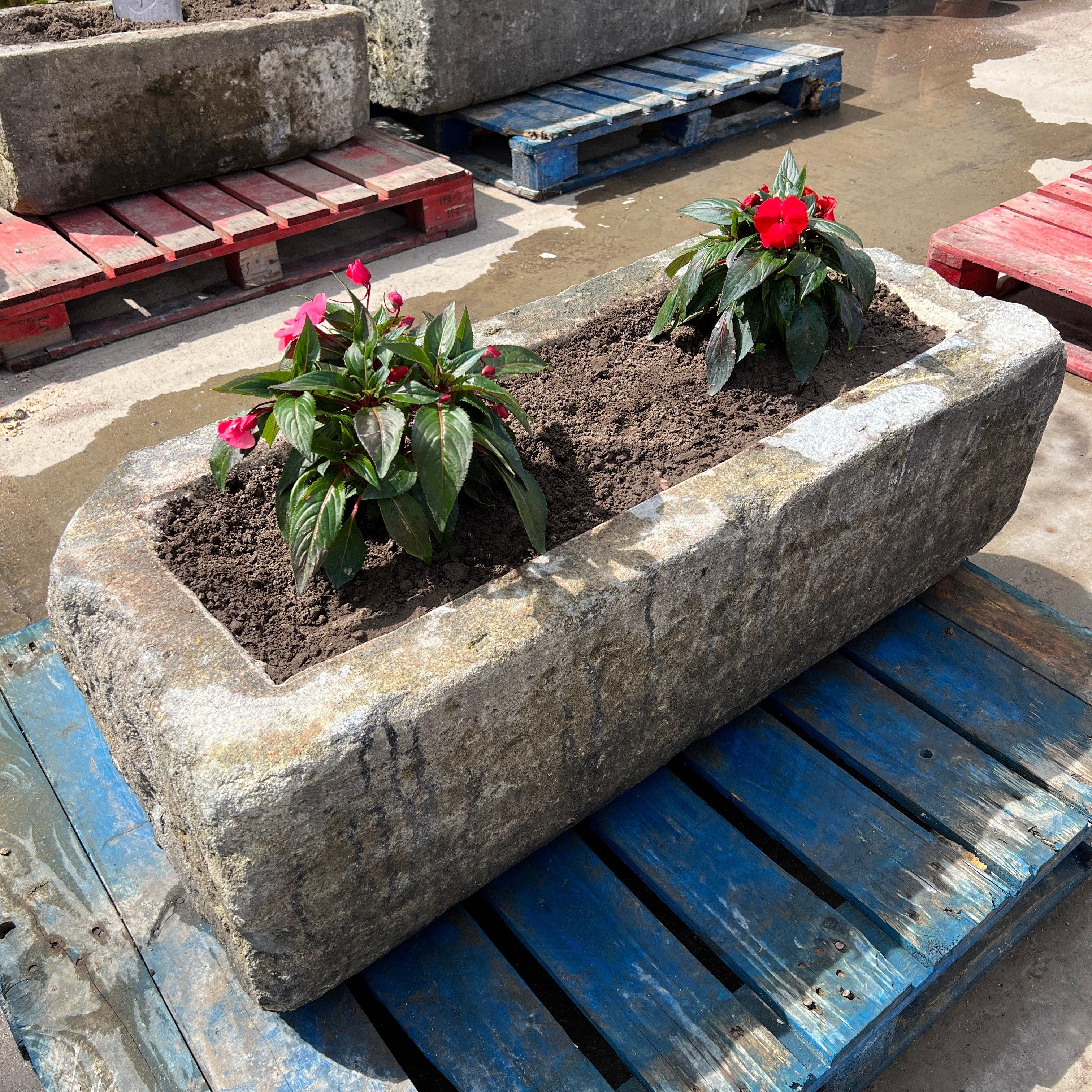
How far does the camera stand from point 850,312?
211 centimetres

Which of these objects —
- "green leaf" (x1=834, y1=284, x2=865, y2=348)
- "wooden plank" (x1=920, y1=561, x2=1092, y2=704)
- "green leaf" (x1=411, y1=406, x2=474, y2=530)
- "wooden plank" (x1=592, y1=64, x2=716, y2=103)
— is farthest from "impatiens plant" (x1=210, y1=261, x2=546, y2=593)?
"wooden plank" (x1=592, y1=64, x2=716, y2=103)

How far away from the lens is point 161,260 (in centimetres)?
366

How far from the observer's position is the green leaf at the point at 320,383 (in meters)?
1.59

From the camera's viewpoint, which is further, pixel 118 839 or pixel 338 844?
pixel 118 839

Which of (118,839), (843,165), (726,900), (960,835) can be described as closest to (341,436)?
(118,839)

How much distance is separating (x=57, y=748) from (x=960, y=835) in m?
1.72

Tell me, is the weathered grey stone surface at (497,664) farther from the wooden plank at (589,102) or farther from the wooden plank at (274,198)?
the wooden plank at (589,102)

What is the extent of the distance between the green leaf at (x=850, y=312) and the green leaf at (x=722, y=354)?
0.22 metres

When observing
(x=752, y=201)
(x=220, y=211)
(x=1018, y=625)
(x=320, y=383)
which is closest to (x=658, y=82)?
(x=220, y=211)

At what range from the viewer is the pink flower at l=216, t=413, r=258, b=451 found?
63.9 inches

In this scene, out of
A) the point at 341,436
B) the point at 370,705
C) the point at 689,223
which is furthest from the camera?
the point at 689,223

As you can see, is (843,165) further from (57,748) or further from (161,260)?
(57,748)

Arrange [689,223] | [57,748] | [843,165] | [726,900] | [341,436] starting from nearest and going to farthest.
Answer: [341,436]
[726,900]
[57,748]
[689,223]
[843,165]

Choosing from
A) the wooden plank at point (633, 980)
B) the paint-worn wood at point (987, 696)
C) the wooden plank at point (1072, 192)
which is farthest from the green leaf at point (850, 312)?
the wooden plank at point (1072, 192)
